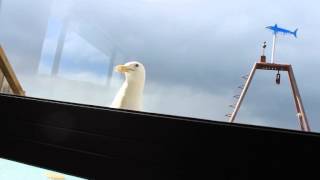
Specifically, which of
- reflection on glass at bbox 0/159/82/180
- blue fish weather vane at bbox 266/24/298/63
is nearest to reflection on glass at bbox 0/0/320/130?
blue fish weather vane at bbox 266/24/298/63

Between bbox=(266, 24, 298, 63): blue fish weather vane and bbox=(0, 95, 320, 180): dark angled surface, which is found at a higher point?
bbox=(266, 24, 298, 63): blue fish weather vane

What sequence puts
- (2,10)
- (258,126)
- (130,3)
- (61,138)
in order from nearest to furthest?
(258,126) → (61,138) → (130,3) → (2,10)

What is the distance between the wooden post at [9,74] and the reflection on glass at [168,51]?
0.01 meters

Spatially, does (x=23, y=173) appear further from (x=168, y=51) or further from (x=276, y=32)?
(x=276, y=32)

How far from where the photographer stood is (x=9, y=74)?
2.43ft

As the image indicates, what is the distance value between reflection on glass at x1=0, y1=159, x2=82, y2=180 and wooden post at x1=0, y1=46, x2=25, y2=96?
5.9 inches

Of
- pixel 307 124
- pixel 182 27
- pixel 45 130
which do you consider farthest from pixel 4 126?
pixel 307 124

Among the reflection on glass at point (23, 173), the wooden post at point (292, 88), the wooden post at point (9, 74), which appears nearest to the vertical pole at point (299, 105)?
the wooden post at point (292, 88)

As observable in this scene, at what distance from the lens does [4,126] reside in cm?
61

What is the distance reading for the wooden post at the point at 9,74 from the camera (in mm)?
711

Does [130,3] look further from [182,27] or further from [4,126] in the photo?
[4,126]

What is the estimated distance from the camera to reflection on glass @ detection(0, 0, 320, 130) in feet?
1.77

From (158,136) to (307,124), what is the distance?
207 mm

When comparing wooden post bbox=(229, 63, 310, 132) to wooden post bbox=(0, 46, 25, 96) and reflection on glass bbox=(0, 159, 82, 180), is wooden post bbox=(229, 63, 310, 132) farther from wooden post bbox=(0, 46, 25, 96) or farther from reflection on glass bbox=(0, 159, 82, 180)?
wooden post bbox=(0, 46, 25, 96)
